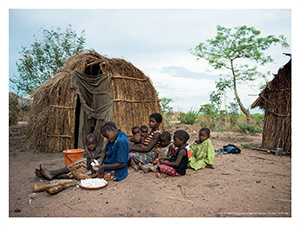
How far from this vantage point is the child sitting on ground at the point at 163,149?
412 cm

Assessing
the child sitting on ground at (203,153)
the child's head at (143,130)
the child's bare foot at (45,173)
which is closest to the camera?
the child's bare foot at (45,173)

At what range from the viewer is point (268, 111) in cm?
661

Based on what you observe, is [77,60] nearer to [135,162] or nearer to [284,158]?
[135,162]

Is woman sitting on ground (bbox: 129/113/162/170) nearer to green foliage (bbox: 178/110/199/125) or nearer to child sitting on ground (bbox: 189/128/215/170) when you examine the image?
child sitting on ground (bbox: 189/128/215/170)

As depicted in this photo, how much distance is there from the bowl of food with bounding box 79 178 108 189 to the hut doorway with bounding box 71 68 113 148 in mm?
2904

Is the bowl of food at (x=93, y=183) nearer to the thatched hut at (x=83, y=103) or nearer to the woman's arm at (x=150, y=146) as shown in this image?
the woman's arm at (x=150, y=146)

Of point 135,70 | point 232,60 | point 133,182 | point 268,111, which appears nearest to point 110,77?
point 135,70

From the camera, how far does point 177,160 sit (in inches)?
148

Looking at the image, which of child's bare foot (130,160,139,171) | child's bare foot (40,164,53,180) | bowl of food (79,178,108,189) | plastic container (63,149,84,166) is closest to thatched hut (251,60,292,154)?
child's bare foot (130,160,139,171)

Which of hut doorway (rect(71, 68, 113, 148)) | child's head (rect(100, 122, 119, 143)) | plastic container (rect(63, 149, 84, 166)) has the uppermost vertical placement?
hut doorway (rect(71, 68, 113, 148))

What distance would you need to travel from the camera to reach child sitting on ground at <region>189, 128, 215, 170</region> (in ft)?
14.4

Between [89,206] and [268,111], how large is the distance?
6087mm

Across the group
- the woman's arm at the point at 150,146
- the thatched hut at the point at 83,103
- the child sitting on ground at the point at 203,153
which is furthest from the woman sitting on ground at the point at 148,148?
the thatched hut at the point at 83,103

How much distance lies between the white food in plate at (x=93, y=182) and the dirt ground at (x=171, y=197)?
3.3 inches
